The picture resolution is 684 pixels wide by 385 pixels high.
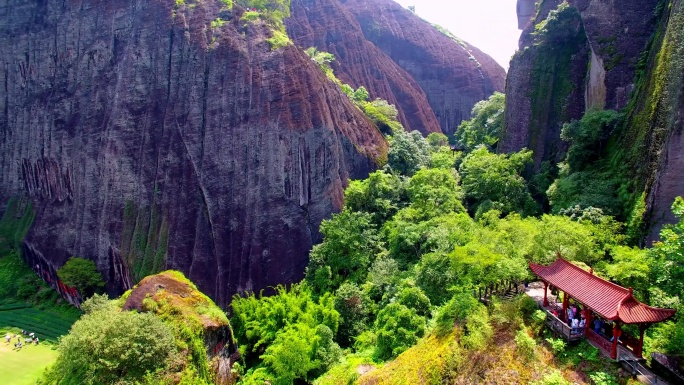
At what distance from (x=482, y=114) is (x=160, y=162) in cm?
3125

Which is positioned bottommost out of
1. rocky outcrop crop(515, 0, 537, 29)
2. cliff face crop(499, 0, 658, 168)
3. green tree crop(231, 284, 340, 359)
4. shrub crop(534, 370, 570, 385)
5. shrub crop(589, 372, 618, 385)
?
green tree crop(231, 284, 340, 359)

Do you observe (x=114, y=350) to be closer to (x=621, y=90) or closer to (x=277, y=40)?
(x=277, y=40)

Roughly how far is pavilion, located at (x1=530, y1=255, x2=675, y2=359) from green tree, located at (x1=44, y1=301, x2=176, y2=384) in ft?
44.1

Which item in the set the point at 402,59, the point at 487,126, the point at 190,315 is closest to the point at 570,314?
the point at 190,315

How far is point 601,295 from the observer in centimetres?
1249

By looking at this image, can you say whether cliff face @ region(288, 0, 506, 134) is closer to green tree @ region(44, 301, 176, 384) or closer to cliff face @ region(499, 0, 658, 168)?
cliff face @ region(499, 0, 658, 168)

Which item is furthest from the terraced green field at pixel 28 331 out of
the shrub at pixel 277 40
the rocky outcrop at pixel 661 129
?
the rocky outcrop at pixel 661 129

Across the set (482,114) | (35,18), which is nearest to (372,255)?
(482,114)

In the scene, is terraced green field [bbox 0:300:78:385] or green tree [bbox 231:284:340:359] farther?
terraced green field [bbox 0:300:78:385]

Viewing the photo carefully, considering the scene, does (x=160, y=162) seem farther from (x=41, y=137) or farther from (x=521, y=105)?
(x=521, y=105)

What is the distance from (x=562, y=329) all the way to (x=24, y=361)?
29435mm

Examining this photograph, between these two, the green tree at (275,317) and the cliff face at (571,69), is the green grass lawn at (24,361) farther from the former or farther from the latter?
the cliff face at (571,69)

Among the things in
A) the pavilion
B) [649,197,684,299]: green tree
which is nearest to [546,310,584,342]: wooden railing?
the pavilion

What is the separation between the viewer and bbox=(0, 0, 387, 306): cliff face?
33.9 m
